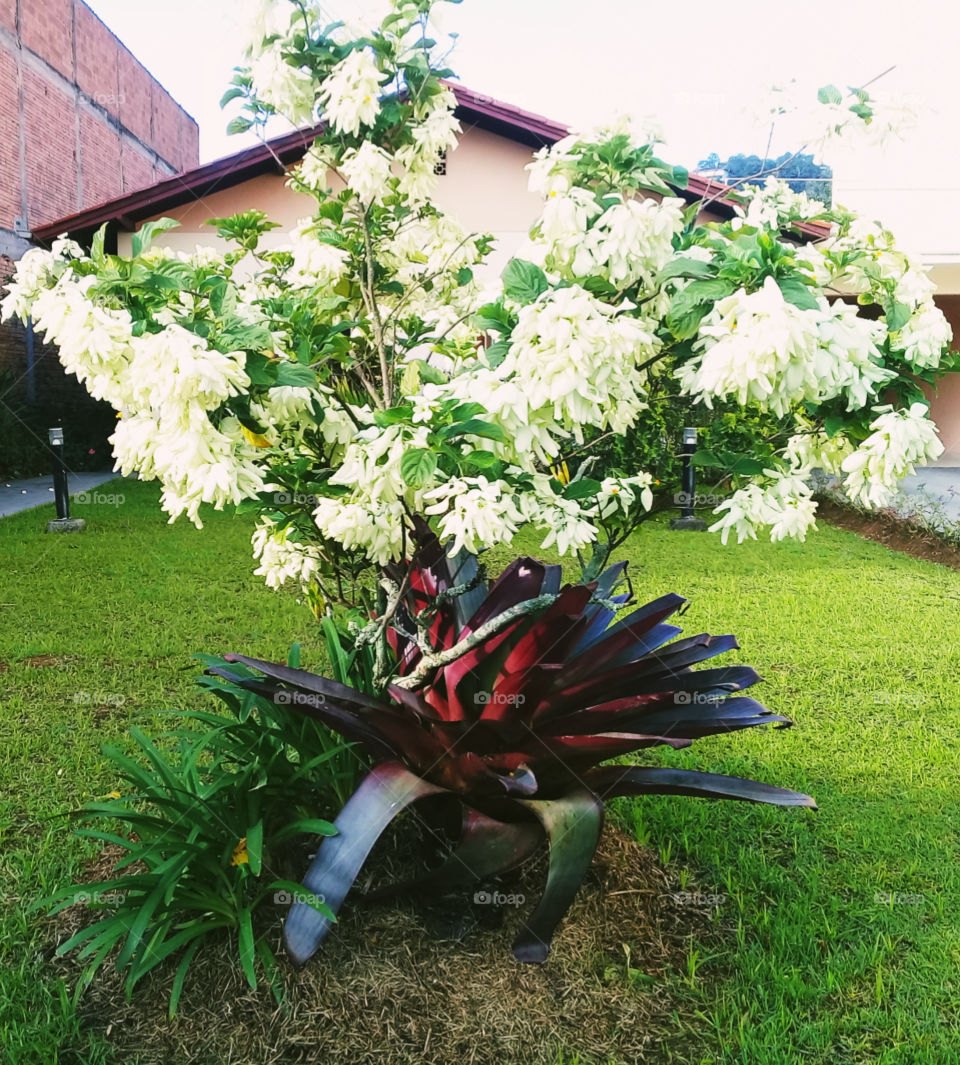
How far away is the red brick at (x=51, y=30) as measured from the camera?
13406 millimetres

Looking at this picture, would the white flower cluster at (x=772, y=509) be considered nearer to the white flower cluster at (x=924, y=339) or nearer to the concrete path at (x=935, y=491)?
the white flower cluster at (x=924, y=339)

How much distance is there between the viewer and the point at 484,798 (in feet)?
7.66

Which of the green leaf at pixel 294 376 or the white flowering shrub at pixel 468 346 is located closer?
the white flowering shrub at pixel 468 346

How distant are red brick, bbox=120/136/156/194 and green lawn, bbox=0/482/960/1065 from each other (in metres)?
12.9

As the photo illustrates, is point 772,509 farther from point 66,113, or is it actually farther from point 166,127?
point 166,127

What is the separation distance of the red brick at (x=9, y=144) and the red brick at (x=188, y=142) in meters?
8.76

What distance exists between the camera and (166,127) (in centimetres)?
2053

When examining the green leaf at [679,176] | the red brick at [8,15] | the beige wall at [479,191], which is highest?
the red brick at [8,15]

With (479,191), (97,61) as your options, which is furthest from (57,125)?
(479,191)

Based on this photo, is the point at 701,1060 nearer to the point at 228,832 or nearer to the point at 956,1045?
the point at 956,1045

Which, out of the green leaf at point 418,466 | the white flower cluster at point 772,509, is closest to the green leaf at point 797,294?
the white flower cluster at point 772,509

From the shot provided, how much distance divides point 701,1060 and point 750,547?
21.1ft

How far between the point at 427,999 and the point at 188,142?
2422 cm

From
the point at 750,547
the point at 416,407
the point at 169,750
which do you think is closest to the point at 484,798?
the point at 416,407
